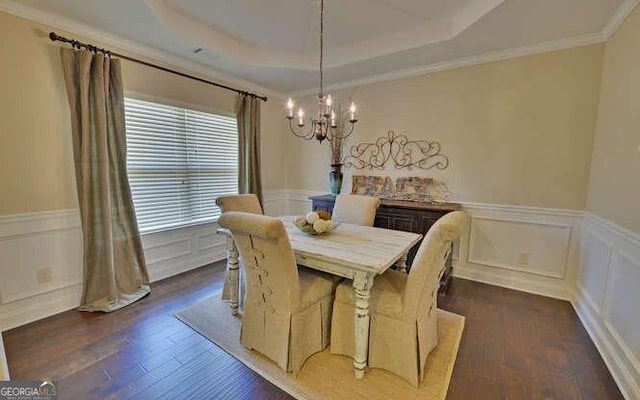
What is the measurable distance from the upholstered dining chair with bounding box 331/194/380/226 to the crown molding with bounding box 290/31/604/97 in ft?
5.61

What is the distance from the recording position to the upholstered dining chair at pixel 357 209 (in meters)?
2.77

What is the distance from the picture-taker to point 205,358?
6.31 ft

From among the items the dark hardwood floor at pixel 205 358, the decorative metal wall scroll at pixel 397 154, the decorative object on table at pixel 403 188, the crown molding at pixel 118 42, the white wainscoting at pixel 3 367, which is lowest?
the dark hardwood floor at pixel 205 358

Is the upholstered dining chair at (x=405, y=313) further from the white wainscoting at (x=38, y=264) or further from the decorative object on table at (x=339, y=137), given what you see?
the white wainscoting at (x=38, y=264)

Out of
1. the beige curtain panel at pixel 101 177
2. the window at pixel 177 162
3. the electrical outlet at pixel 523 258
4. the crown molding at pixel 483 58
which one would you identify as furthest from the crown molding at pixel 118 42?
the electrical outlet at pixel 523 258

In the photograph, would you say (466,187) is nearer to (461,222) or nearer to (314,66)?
(461,222)

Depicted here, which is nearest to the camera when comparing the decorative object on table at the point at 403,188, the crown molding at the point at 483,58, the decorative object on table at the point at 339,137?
the crown molding at the point at 483,58

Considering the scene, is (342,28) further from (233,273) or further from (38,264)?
(38,264)

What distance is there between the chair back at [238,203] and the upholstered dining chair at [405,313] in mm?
1412

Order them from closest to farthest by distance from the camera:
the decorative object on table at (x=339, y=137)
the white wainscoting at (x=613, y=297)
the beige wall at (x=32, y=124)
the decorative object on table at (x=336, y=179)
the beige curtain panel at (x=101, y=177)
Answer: the white wainscoting at (x=613, y=297)
the beige wall at (x=32, y=124)
the beige curtain panel at (x=101, y=177)
the decorative object on table at (x=336, y=179)
the decorative object on table at (x=339, y=137)

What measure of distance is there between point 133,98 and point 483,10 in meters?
3.23

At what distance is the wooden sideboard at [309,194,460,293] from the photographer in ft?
9.57

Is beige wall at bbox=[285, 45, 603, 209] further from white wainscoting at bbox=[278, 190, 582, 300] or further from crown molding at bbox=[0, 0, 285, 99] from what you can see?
crown molding at bbox=[0, 0, 285, 99]

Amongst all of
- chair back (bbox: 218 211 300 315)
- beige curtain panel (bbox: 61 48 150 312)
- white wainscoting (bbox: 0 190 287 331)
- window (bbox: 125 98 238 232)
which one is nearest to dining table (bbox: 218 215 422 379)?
chair back (bbox: 218 211 300 315)
